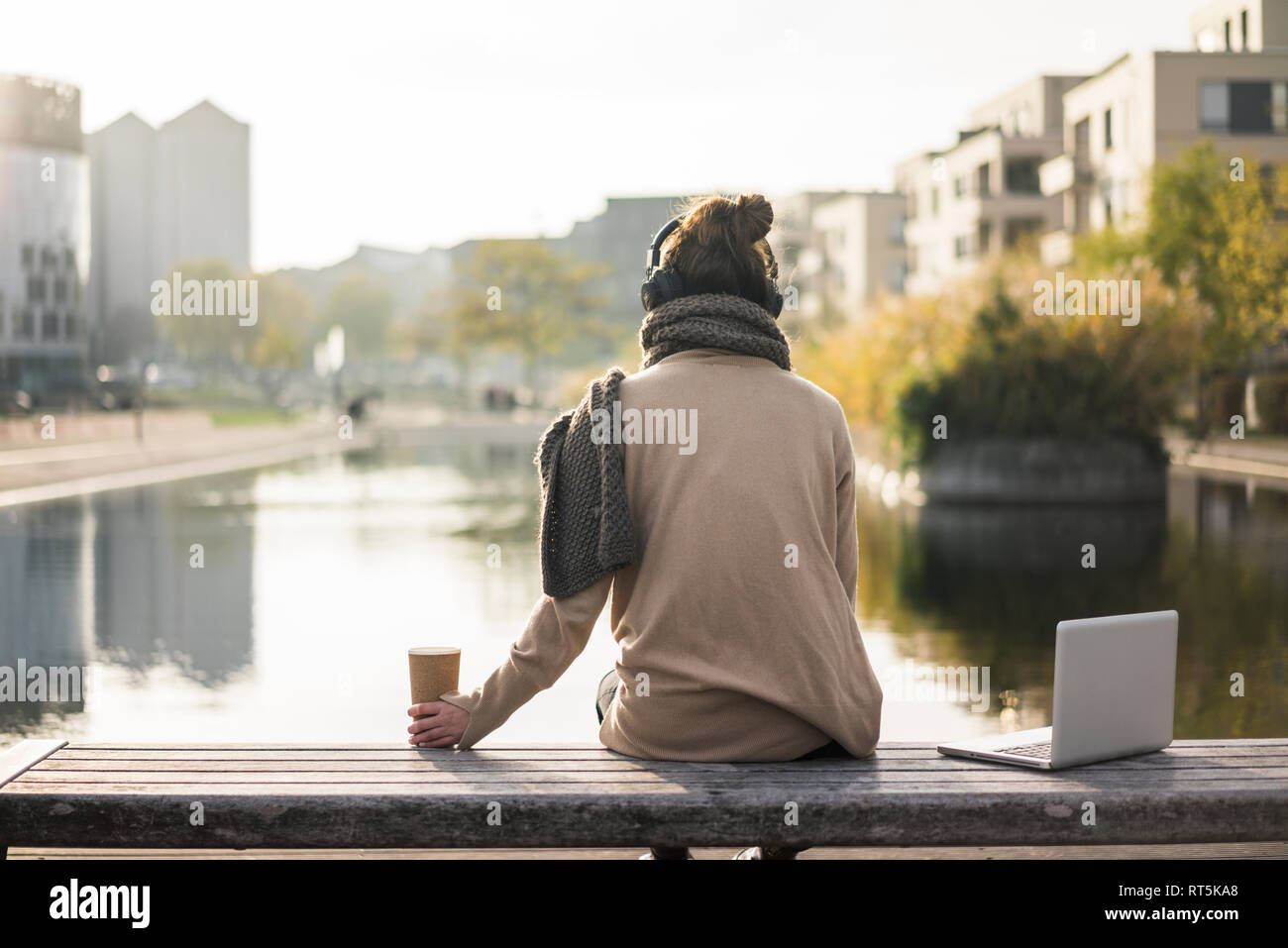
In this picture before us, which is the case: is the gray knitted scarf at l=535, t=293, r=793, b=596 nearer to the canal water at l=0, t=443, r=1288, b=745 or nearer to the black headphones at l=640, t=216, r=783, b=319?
the black headphones at l=640, t=216, r=783, b=319

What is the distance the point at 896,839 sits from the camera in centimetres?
335

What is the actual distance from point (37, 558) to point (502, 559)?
4594 mm

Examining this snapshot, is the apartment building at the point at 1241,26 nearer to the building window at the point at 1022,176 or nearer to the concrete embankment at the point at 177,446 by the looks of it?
the building window at the point at 1022,176

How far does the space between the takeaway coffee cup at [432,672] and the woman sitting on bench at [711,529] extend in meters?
0.16

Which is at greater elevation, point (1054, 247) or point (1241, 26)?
point (1241, 26)

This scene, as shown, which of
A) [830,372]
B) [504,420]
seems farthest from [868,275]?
[830,372]

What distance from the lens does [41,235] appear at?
98938 mm

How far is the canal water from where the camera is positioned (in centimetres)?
798

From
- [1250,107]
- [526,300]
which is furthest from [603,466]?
[526,300]

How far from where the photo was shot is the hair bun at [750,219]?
143 inches

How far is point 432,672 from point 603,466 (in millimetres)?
712

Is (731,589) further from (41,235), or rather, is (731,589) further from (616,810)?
(41,235)

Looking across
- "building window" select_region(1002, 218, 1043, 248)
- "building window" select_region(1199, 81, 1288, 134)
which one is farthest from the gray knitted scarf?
"building window" select_region(1002, 218, 1043, 248)
